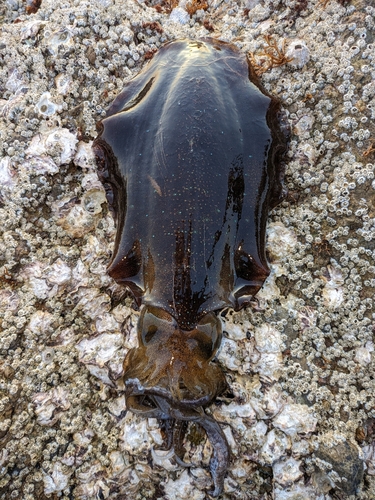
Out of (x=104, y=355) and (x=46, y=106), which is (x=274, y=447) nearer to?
(x=104, y=355)

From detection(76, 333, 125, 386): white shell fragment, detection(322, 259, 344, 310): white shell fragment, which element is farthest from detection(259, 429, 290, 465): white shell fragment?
detection(76, 333, 125, 386): white shell fragment

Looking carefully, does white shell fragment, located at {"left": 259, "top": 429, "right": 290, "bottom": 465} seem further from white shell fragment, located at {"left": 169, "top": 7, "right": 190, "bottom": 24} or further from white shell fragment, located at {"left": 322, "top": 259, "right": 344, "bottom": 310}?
white shell fragment, located at {"left": 169, "top": 7, "right": 190, "bottom": 24}

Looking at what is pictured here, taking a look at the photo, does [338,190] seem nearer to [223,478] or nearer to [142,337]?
[142,337]

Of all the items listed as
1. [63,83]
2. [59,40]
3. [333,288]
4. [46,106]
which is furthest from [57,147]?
[333,288]

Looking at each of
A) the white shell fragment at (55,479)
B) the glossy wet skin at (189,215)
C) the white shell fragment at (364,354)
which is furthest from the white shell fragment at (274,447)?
the white shell fragment at (55,479)

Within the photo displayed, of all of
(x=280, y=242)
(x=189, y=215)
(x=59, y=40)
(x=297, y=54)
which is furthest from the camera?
(x=59, y=40)

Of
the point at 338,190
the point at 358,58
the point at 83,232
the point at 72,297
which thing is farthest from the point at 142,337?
the point at 358,58
